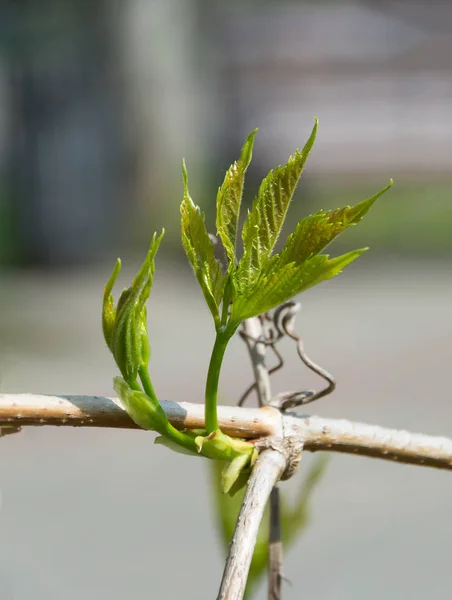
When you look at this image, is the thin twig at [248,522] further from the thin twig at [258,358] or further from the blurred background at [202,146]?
the blurred background at [202,146]

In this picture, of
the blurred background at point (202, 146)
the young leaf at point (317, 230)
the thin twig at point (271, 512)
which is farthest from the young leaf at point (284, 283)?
the blurred background at point (202, 146)

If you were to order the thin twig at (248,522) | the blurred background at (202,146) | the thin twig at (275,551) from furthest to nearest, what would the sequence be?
the blurred background at (202,146), the thin twig at (275,551), the thin twig at (248,522)

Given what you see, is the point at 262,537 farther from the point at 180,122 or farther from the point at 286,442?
the point at 180,122

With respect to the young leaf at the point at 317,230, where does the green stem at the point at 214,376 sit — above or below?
below

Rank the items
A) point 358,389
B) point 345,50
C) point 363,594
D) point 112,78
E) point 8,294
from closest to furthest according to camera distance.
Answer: point 363,594 → point 358,389 → point 8,294 → point 112,78 → point 345,50

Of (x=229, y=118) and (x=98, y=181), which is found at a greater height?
(x=229, y=118)

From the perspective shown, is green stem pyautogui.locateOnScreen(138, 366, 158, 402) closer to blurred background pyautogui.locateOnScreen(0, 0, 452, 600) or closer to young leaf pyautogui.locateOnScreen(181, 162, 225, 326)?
young leaf pyautogui.locateOnScreen(181, 162, 225, 326)

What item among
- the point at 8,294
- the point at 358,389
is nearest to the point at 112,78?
the point at 8,294

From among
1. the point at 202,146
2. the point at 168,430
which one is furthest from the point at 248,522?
the point at 202,146
